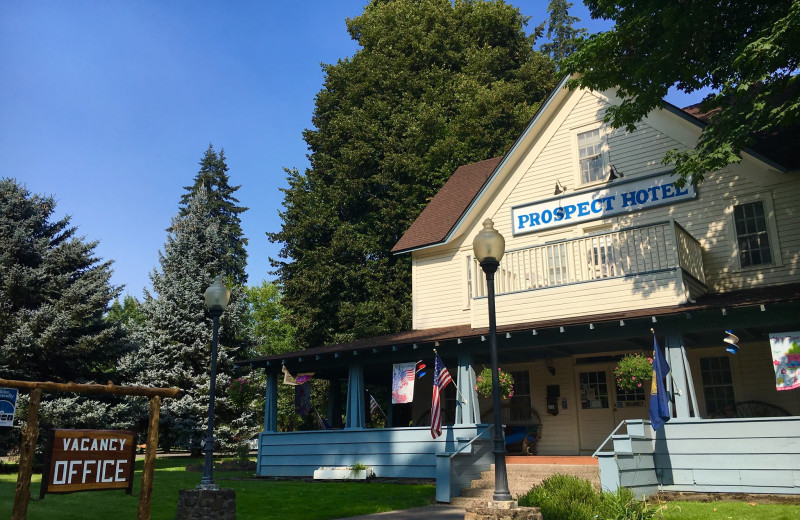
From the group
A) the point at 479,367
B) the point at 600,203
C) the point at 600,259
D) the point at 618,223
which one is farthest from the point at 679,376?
the point at 479,367

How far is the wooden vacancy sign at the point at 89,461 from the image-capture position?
725 cm

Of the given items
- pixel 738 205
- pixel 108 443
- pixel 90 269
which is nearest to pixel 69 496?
pixel 108 443

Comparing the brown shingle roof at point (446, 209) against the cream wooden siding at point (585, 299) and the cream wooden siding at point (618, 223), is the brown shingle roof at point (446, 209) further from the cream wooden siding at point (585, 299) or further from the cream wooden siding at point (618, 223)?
the cream wooden siding at point (585, 299)

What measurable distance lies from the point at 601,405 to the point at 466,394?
4.08 m

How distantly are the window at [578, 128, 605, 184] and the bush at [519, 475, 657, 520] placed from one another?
35.1 feet

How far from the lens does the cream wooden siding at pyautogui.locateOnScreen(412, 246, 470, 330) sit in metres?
20.4

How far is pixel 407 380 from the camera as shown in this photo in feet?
56.2

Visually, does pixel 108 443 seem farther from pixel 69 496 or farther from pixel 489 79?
pixel 489 79

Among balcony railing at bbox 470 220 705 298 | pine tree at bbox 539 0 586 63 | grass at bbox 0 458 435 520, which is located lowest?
grass at bbox 0 458 435 520

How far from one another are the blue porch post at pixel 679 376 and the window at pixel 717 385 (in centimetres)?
267

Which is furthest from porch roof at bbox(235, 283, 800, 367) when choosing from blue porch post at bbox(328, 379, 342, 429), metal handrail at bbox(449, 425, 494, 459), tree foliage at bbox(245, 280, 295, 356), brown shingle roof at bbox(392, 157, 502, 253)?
tree foliage at bbox(245, 280, 295, 356)

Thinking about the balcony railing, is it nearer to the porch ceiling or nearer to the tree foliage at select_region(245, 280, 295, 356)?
the porch ceiling

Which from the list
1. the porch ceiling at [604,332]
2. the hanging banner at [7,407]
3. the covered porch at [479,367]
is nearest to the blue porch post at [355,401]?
the covered porch at [479,367]

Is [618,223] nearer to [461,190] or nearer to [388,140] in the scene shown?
[461,190]
